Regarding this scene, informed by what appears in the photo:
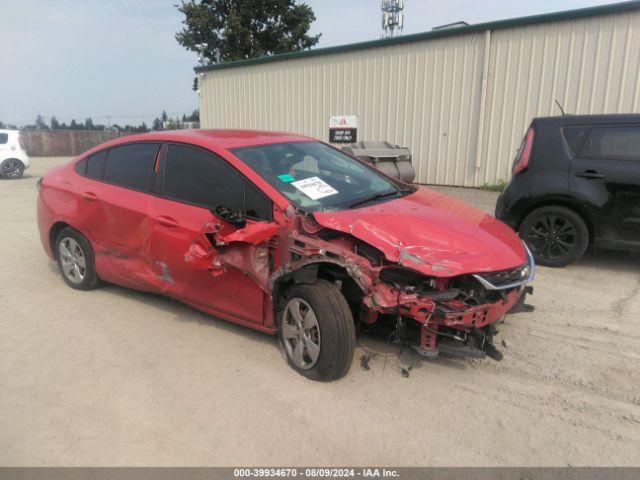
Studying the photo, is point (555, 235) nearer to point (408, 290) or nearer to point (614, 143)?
point (614, 143)

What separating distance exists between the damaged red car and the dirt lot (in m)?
0.26

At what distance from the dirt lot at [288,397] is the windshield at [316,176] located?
112 cm

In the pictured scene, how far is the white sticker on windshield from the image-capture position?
3586 mm

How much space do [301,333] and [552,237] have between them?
3.67 m

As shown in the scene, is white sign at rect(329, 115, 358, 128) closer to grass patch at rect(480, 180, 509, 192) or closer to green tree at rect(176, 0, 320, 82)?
grass patch at rect(480, 180, 509, 192)

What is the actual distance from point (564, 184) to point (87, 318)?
501cm

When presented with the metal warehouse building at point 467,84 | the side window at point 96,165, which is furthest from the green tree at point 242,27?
the side window at point 96,165

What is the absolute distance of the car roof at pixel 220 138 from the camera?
3.95 m

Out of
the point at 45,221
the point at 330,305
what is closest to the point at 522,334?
the point at 330,305

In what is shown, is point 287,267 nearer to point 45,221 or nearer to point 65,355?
point 65,355

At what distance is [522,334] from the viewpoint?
151 inches

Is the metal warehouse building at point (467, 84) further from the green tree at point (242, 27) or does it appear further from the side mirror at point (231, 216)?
the green tree at point (242, 27)

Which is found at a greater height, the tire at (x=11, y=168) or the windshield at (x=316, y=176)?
the windshield at (x=316, y=176)

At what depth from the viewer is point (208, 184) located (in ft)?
12.4
